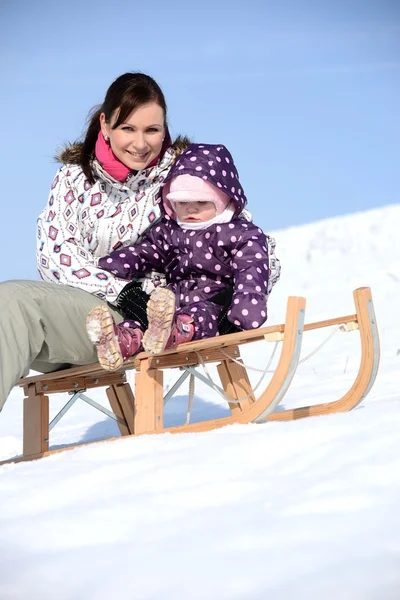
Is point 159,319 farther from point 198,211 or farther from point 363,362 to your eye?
point 363,362

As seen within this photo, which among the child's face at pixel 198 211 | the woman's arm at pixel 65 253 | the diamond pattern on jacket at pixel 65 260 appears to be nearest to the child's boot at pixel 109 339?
the woman's arm at pixel 65 253

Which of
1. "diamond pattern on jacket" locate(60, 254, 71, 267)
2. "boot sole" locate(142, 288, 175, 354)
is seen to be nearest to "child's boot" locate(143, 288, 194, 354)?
"boot sole" locate(142, 288, 175, 354)

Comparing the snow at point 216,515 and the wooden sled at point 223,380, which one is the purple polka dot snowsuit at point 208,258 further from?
the snow at point 216,515

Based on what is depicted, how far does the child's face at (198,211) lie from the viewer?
379 cm

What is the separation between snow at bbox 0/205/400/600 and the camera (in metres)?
1.71

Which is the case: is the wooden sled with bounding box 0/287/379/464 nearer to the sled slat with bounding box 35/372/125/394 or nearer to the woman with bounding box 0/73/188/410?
the sled slat with bounding box 35/372/125/394

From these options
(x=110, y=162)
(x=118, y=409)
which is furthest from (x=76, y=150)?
(x=118, y=409)

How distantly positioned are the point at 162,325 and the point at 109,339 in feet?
0.67

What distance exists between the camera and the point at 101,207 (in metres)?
3.99

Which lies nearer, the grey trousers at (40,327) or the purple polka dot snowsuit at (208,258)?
the grey trousers at (40,327)

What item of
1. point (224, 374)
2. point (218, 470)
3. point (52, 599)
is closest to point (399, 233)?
point (224, 374)

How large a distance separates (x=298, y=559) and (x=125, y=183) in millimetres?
2559

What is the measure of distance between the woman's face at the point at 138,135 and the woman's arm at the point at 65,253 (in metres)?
0.32

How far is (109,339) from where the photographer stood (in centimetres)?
317
